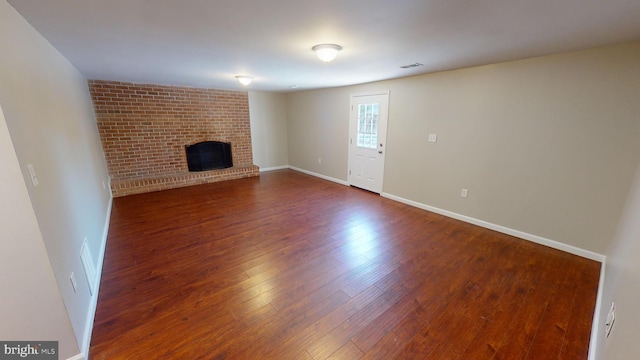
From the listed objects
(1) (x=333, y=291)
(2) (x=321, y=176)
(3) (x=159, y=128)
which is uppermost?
(3) (x=159, y=128)

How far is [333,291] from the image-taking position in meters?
2.06

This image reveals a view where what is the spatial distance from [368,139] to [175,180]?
4.04 meters

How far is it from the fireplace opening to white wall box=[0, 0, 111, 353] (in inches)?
130

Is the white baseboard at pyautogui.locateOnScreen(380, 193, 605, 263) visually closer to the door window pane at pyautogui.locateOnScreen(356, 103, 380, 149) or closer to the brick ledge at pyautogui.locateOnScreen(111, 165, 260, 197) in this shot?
the door window pane at pyautogui.locateOnScreen(356, 103, 380, 149)

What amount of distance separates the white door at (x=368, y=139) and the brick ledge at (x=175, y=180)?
8.50ft

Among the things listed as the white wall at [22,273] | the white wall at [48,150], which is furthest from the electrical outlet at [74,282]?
the white wall at [22,273]

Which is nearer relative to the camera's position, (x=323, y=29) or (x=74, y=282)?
(x=74, y=282)

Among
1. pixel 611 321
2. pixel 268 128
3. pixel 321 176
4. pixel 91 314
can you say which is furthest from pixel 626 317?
pixel 268 128

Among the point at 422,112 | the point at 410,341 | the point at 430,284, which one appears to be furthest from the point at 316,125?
the point at 410,341

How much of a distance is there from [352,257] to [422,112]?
254cm

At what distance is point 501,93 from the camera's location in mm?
2932

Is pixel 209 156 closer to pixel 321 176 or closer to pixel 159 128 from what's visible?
pixel 159 128

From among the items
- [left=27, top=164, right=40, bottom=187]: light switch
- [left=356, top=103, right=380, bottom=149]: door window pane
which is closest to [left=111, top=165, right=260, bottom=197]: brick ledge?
[left=356, top=103, right=380, bottom=149]: door window pane

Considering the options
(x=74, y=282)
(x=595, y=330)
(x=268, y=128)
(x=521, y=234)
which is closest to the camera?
(x=74, y=282)
